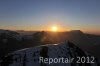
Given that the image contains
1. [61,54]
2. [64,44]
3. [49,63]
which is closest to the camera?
[49,63]

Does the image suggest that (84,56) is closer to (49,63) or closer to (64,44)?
(64,44)

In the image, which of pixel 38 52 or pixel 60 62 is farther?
Result: pixel 38 52

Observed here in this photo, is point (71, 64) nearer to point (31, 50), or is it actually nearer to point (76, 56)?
point (76, 56)

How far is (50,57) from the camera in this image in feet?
72.7

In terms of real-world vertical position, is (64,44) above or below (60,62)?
above

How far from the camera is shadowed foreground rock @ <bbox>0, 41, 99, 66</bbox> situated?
21.5 metres

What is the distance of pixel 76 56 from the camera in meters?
23.2

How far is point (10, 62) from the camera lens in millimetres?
21953

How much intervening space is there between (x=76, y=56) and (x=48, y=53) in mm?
3369

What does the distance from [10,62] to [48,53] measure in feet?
14.6

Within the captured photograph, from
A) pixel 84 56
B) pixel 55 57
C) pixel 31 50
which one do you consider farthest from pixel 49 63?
pixel 84 56

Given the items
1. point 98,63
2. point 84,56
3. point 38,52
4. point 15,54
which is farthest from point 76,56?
point 15,54

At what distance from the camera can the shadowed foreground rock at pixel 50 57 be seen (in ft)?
70.4

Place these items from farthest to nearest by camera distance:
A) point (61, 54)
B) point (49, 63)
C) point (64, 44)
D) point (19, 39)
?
point (19, 39) < point (64, 44) < point (61, 54) < point (49, 63)
